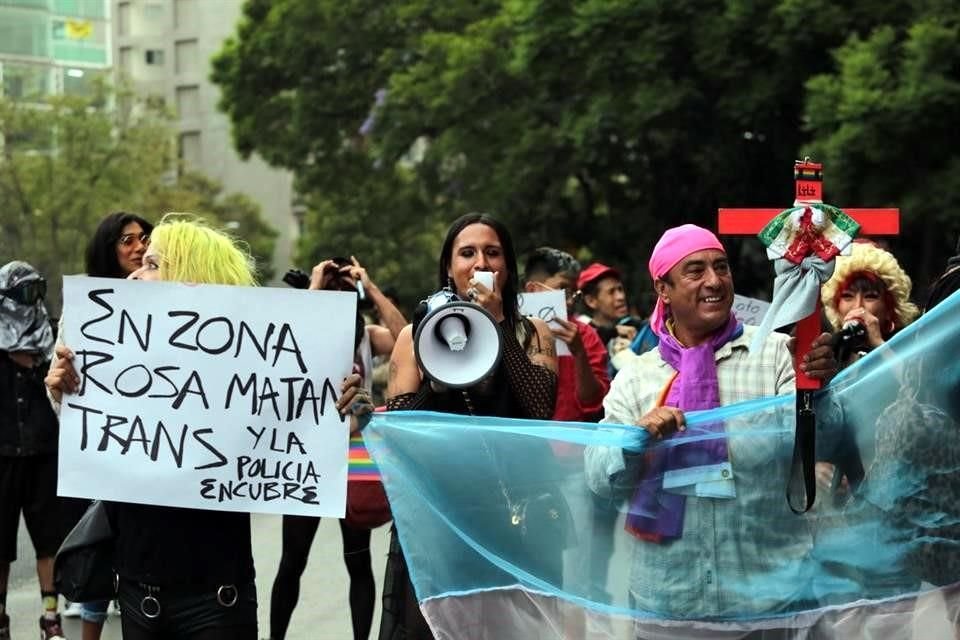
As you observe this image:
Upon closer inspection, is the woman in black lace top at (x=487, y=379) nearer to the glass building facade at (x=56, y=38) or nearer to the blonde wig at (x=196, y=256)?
the blonde wig at (x=196, y=256)

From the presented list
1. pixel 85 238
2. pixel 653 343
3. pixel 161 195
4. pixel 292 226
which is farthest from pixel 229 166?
pixel 653 343

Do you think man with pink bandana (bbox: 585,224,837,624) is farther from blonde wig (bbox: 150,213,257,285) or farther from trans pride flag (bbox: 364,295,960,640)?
blonde wig (bbox: 150,213,257,285)

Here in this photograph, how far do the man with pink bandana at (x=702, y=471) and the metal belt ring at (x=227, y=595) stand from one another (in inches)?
40.1

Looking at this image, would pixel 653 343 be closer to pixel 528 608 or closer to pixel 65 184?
pixel 528 608

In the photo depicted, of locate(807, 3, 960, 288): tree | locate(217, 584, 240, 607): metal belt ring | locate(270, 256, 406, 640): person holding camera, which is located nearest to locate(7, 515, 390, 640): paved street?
locate(270, 256, 406, 640): person holding camera

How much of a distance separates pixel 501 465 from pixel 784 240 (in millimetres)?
1088

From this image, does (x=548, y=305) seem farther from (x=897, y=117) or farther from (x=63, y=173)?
(x=63, y=173)

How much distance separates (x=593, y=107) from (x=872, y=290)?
15.2 metres

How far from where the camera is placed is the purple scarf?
426cm

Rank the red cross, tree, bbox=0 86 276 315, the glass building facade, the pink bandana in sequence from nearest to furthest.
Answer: the red cross
the pink bandana
tree, bbox=0 86 276 315
the glass building facade

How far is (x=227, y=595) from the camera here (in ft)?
14.9

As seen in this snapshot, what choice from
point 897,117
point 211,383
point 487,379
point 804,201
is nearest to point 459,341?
point 487,379

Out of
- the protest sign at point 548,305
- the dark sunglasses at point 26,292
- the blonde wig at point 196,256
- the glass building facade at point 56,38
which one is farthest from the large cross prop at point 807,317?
the glass building facade at point 56,38

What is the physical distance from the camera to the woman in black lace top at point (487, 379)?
4977 mm
